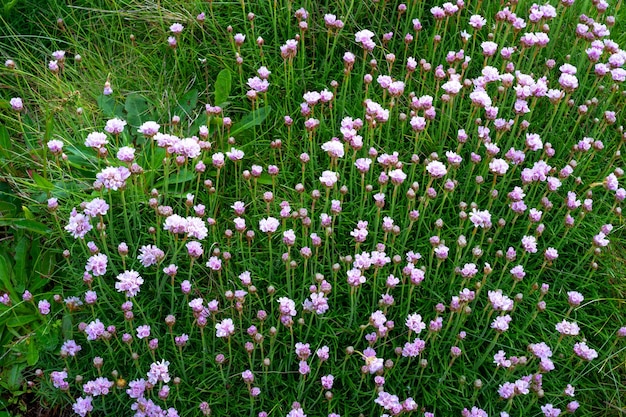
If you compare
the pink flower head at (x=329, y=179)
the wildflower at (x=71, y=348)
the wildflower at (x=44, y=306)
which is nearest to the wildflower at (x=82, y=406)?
the wildflower at (x=71, y=348)

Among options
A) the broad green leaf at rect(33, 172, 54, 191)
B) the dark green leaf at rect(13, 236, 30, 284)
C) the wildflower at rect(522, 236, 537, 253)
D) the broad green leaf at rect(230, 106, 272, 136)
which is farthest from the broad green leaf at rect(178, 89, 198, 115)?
the wildflower at rect(522, 236, 537, 253)

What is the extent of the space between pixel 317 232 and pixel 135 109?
3.70 feet

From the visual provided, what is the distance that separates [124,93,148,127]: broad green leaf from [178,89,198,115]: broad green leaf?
17 centimetres

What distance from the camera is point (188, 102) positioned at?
3.29 m

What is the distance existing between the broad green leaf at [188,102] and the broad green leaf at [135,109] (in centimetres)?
17

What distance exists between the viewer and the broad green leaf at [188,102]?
328 cm

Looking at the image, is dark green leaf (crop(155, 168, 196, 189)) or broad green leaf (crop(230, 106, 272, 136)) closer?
dark green leaf (crop(155, 168, 196, 189))

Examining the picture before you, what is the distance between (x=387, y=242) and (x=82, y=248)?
1.21 meters

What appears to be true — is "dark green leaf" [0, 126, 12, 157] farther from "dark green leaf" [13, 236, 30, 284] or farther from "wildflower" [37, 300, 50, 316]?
"wildflower" [37, 300, 50, 316]

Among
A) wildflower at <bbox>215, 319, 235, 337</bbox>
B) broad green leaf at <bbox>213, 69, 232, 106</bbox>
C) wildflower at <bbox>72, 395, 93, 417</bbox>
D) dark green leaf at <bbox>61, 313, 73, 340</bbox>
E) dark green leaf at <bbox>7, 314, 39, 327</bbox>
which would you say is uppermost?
broad green leaf at <bbox>213, 69, 232, 106</bbox>

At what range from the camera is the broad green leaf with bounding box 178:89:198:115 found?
3.28m

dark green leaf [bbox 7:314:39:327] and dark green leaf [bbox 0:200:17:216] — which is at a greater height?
dark green leaf [bbox 0:200:17:216]

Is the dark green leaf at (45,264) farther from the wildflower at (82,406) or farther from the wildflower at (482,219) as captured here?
the wildflower at (482,219)

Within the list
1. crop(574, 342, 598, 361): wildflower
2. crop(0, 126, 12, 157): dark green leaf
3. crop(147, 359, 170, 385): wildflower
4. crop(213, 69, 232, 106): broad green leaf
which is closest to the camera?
crop(147, 359, 170, 385): wildflower
